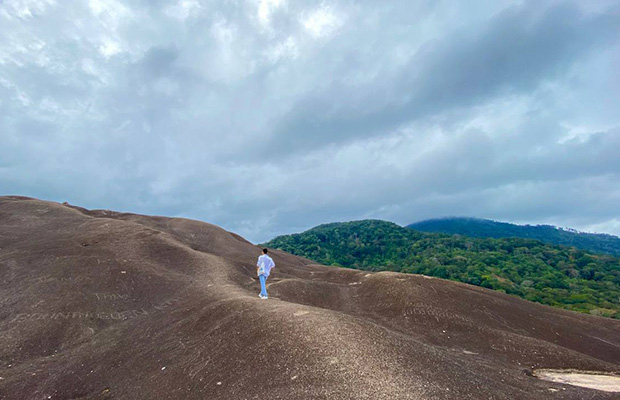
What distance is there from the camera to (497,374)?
11875 millimetres

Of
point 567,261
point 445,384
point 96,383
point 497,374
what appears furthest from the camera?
point 567,261

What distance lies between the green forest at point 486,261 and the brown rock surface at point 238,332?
135 feet

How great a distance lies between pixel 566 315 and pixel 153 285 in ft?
112

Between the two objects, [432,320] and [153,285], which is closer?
[432,320]

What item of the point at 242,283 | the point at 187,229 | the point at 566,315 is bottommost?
the point at 566,315

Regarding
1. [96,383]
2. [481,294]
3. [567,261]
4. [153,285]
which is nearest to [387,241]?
[567,261]

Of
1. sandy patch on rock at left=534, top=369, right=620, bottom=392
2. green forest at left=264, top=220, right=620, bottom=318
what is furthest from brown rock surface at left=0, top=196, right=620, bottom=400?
green forest at left=264, top=220, right=620, bottom=318

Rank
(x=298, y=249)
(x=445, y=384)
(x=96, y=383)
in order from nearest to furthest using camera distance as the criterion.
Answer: (x=445, y=384)
(x=96, y=383)
(x=298, y=249)

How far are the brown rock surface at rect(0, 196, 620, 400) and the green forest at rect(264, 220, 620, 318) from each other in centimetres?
4116

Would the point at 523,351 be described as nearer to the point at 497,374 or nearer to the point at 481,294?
the point at 497,374

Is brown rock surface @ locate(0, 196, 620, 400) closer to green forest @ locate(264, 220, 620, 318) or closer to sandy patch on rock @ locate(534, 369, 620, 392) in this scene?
sandy patch on rock @ locate(534, 369, 620, 392)

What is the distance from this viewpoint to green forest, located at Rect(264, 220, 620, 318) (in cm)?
6844

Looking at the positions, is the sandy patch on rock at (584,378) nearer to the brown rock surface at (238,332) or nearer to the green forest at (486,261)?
the brown rock surface at (238,332)

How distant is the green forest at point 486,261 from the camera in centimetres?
6844
